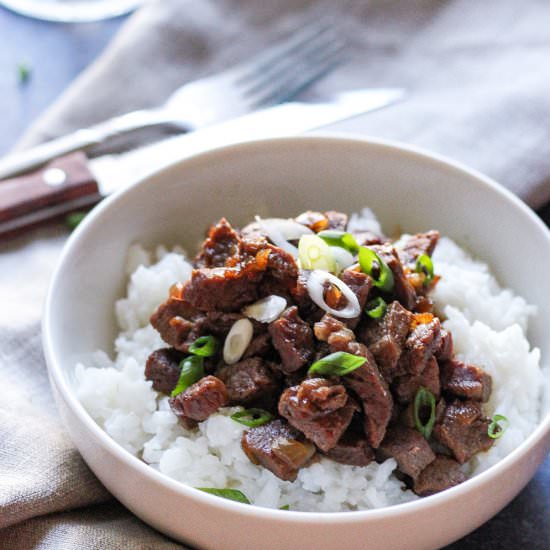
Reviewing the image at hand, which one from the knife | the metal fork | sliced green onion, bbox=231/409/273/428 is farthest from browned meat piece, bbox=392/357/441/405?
the metal fork

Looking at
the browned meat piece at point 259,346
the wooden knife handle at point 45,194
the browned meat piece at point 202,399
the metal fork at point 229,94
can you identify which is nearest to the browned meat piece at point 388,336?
the browned meat piece at point 259,346

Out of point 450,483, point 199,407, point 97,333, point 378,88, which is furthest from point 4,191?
point 450,483

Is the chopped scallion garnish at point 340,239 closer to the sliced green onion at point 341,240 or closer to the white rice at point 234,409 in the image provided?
the sliced green onion at point 341,240

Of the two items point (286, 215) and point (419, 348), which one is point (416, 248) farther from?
point (286, 215)

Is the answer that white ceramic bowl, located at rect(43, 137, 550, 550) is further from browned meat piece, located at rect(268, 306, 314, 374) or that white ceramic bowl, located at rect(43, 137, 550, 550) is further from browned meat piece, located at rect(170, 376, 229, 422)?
browned meat piece, located at rect(268, 306, 314, 374)

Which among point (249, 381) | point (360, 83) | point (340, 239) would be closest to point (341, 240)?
point (340, 239)
